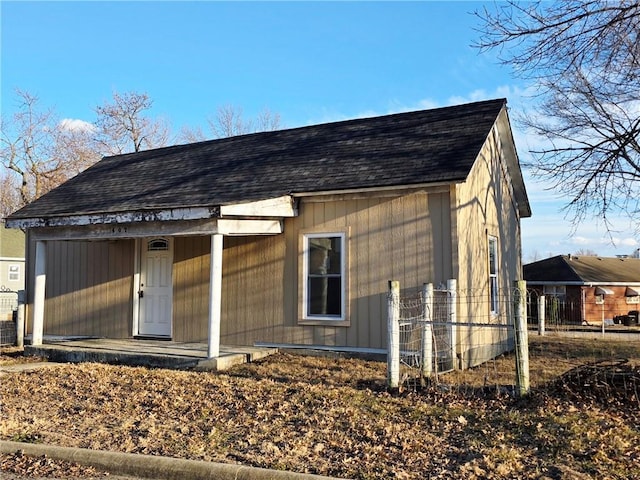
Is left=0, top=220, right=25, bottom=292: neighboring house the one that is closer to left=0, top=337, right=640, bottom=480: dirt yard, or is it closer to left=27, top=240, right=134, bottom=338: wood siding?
left=27, top=240, right=134, bottom=338: wood siding

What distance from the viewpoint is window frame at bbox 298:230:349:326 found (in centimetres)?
1059

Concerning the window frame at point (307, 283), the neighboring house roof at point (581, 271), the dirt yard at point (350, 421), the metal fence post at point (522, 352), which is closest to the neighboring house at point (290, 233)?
the window frame at point (307, 283)

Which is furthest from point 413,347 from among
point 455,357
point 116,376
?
point 116,376

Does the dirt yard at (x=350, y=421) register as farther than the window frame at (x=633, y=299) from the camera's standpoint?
No

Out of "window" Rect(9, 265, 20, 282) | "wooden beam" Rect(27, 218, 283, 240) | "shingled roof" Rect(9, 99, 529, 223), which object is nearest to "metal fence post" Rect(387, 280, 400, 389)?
"shingled roof" Rect(9, 99, 529, 223)

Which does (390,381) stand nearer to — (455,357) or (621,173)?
(455,357)

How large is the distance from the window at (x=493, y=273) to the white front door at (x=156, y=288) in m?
7.01

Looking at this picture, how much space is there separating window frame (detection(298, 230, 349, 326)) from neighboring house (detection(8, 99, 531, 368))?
0.8 inches

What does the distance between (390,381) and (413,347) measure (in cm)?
219

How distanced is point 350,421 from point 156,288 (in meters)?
8.04

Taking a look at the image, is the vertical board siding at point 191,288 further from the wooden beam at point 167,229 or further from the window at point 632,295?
the window at point 632,295

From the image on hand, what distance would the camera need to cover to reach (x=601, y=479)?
14.6ft

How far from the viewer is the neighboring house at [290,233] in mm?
10055

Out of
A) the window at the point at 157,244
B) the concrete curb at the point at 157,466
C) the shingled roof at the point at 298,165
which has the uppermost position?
the shingled roof at the point at 298,165
